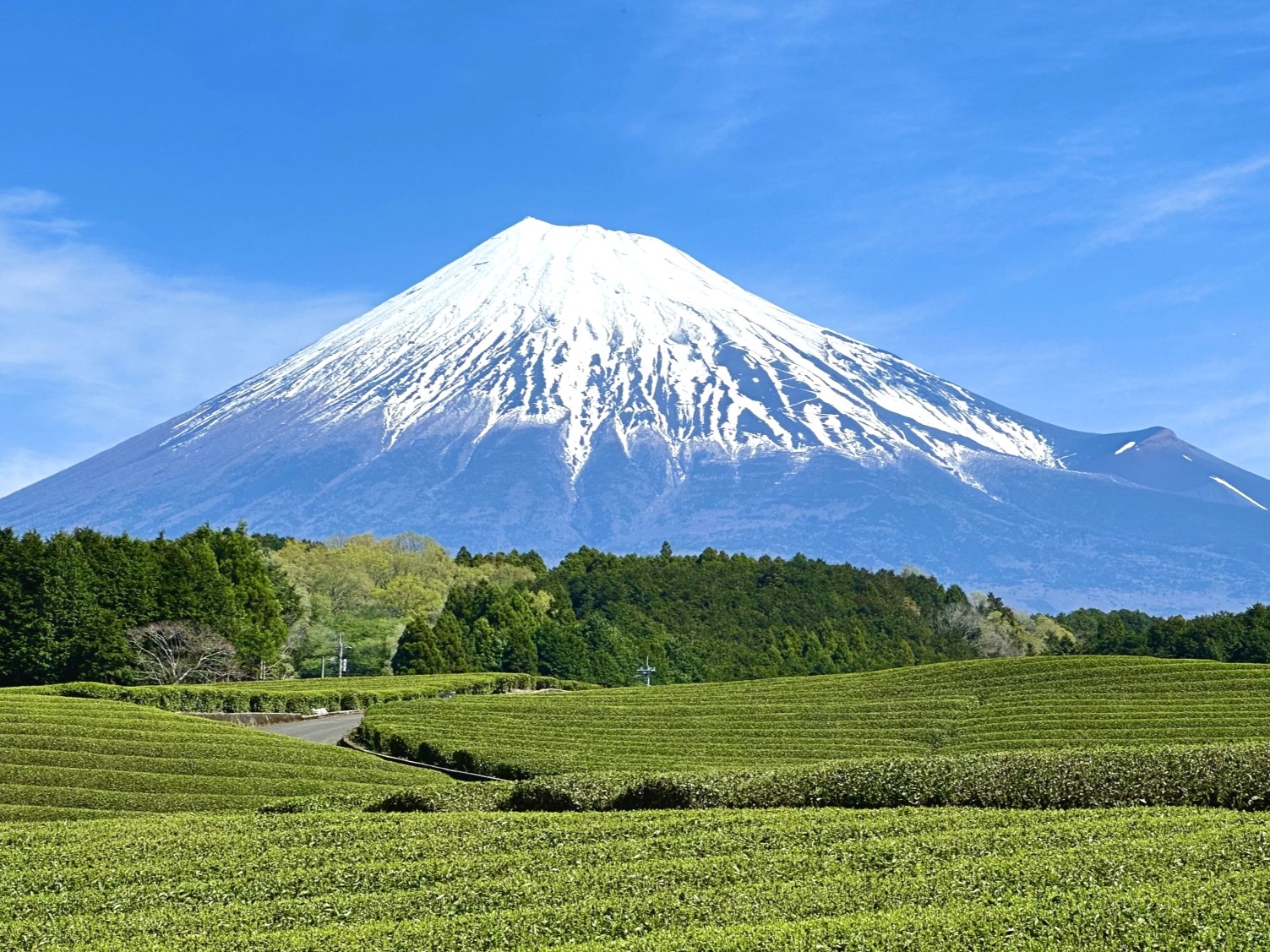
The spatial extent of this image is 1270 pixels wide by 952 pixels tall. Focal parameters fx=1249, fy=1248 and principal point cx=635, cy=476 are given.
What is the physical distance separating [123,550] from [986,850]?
180ft

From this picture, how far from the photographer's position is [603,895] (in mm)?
13945

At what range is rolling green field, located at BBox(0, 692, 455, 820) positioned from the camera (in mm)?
26719

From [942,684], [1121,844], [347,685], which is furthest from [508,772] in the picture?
[347,685]

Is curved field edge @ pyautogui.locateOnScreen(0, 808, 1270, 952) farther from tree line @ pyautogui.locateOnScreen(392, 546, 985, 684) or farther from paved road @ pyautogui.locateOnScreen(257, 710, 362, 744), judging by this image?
tree line @ pyautogui.locateOnScreen(392, 546, 985, 684)

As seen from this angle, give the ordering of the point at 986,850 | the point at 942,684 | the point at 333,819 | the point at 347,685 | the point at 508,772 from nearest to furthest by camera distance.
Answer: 1. the point at 986,850
2. the point at 333,819
3. the point at 508,772
4. the point at 942,684
5. the point at 347,685

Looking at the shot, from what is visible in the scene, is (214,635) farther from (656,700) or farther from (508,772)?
(508,772)

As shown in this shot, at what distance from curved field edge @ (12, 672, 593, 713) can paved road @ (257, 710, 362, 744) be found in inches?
60.9

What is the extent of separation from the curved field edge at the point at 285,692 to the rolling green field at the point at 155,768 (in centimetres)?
1015

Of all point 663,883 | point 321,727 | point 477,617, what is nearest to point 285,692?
point 321,727

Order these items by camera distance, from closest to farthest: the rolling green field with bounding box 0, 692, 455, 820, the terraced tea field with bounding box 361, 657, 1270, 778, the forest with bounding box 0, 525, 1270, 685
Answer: the rolling green field with bounding box 0, 692, 455, 820 → the terraced tea field with bounding box 361, 657, 1270, 778 → the forest with bounding box 0, 525, 1270, 685

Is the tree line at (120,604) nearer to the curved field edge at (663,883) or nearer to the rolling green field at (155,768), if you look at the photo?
the rolling green field at (155,768)

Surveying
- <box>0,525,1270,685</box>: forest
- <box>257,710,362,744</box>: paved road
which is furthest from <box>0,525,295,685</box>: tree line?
<box>257,710,362,744</box>: paved road

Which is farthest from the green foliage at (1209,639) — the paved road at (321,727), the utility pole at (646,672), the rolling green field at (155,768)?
the rolling green field at (155,768)

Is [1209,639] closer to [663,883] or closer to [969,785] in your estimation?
[969,785]
